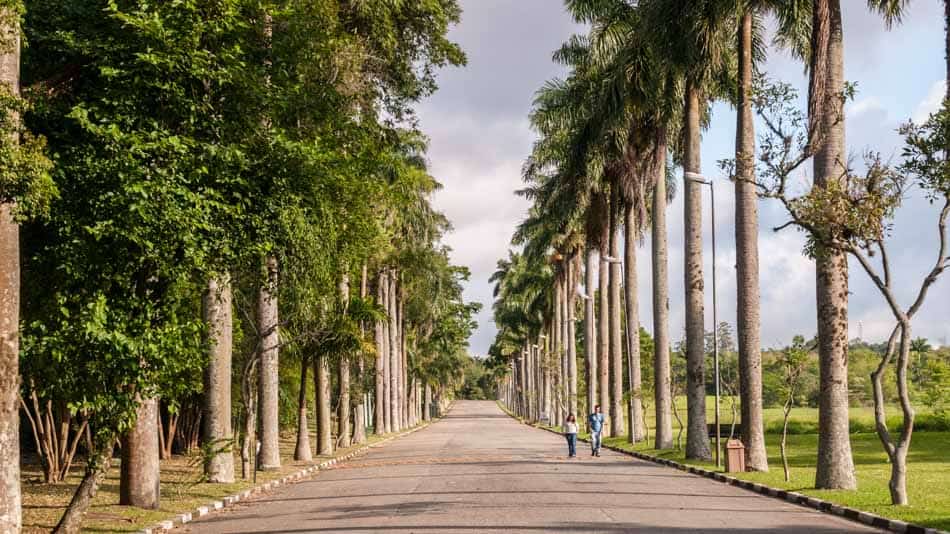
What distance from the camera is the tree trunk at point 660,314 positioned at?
37.1m

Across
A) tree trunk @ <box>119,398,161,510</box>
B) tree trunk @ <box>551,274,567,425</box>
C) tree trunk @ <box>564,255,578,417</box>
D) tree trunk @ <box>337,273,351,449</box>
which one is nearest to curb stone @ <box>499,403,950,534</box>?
tree trunk @ <box>119,398,161,510</box>

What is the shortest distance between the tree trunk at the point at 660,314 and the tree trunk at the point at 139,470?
2182 cm

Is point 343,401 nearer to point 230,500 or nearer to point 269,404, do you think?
point 269,404

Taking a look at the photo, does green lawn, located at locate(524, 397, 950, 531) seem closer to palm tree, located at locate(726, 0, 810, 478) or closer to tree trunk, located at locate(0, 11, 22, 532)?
palm tree, located at locate(726, 0, 810, 478)

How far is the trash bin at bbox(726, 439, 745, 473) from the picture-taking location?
84.5ft

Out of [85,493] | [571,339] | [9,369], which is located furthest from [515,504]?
[571,339]

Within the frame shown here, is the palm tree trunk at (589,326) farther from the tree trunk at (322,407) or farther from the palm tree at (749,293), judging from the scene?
the palm tree at (749,293)

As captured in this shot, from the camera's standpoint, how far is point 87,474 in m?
13.8

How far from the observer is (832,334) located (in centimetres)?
2020

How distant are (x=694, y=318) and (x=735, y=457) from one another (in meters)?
6.02

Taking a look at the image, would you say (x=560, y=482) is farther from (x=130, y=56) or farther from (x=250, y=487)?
(x=130, y=56)

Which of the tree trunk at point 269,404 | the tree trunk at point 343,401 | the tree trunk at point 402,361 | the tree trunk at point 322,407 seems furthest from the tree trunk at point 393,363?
the tree trunk at point 269,404

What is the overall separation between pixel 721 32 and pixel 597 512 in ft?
53.2

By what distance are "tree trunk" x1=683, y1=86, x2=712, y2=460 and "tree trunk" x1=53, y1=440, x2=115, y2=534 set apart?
19.9 metres
